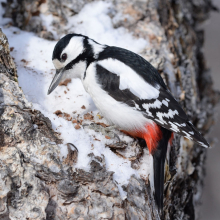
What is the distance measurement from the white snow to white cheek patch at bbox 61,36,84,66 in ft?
1.13

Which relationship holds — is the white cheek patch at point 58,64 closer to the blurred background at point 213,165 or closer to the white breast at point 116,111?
the white breast at point 116,111

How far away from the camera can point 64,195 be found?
6.17 ft

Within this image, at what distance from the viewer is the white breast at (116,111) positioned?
8.13ft

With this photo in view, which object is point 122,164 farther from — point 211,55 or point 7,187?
point 211,55

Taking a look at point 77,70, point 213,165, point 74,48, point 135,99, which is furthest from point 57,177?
point 213,165

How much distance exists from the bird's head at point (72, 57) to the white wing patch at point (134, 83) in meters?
0.34

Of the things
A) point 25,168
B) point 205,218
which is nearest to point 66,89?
point 25,168

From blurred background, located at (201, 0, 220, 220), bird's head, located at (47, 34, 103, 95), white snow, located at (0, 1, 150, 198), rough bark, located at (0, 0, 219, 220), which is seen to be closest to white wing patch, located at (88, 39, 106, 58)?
bird's head, located at (47, 34, 103, 95)

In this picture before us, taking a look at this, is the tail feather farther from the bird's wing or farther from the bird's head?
the bird's head

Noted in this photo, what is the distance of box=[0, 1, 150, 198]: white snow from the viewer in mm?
2170

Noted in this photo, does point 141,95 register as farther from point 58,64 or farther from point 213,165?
point 213,165

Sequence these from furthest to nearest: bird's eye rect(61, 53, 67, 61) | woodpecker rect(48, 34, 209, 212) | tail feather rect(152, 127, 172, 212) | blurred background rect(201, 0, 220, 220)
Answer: blurred background rect(201, 0, 220, 220), bird's eye rect(61, 53, 67, 61), woodpecker rect(48, 34, 209, 212), tail feather rect(152, 127, 172, 212)

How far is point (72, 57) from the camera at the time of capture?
2.71 m

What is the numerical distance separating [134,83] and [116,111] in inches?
10.6
